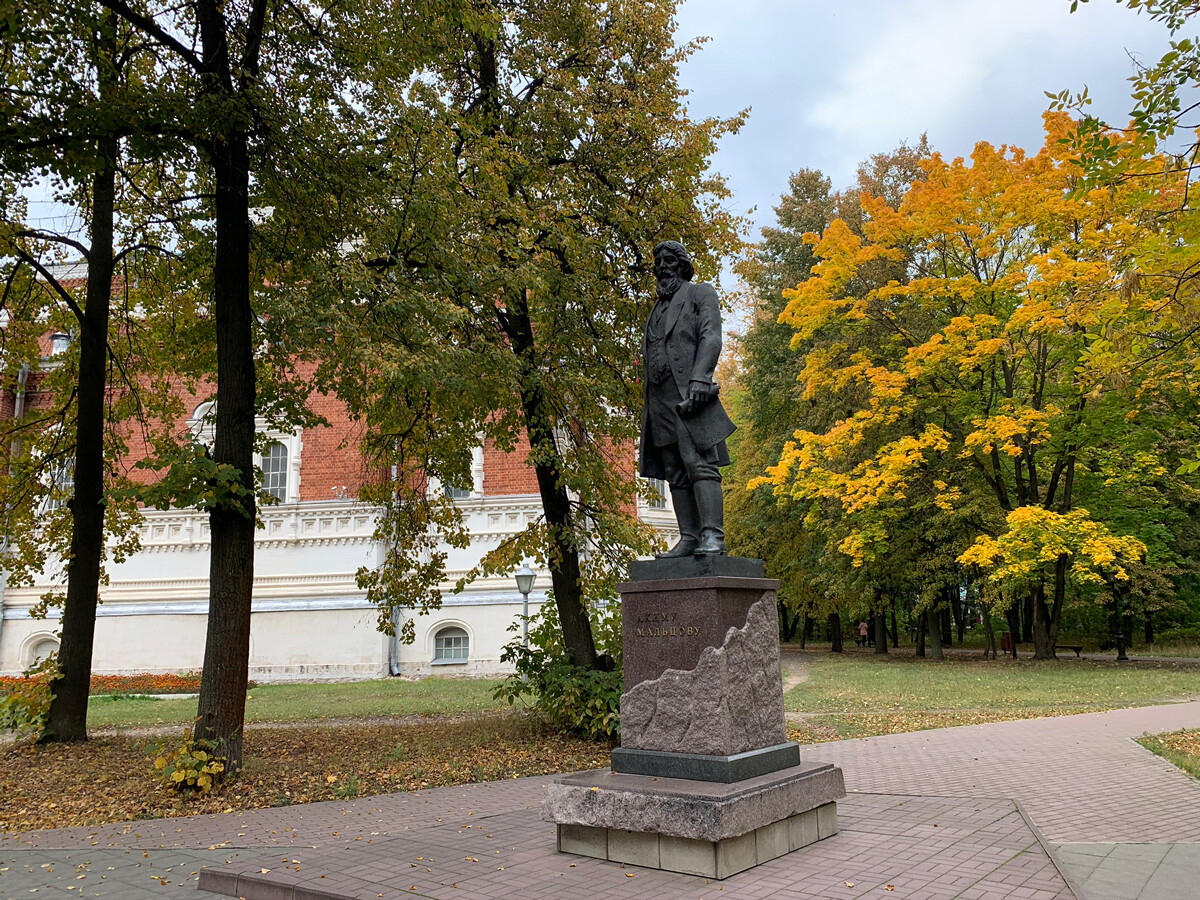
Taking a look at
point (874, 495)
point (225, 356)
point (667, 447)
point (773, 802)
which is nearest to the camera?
point (773, 802)

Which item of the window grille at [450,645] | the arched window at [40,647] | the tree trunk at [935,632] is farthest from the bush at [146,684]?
the tree trunk at [935,632]

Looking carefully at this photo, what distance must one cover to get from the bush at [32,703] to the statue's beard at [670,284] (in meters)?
9.25

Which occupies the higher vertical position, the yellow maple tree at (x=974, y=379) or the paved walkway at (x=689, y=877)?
the yellow maple tree at (x=974, y=379)

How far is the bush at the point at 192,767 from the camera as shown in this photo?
8297 mm

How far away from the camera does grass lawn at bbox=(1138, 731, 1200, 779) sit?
8.52 meters

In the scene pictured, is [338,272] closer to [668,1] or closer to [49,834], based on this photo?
[49,834]

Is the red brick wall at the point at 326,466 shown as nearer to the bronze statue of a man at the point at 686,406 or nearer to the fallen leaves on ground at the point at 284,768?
the fallen leaves on ground at the point at 284,768

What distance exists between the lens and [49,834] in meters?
7.26

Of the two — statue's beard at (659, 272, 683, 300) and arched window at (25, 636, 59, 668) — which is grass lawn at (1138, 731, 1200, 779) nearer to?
statue's beard at (659, 272, 683, 300)

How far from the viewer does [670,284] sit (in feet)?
22.8

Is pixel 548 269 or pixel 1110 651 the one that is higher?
pixel 548 269

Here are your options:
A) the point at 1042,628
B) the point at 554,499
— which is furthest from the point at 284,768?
the point at 1042,628

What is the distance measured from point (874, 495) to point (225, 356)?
1676 cm

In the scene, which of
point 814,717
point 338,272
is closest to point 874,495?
point 814,717
